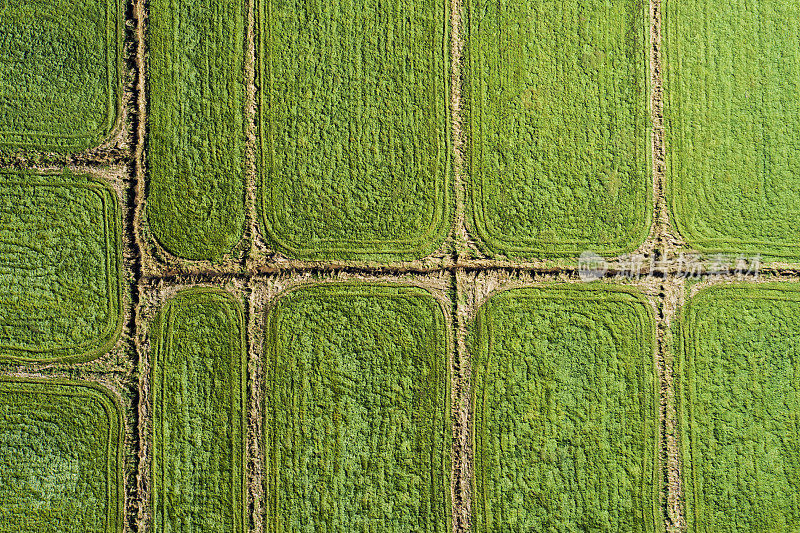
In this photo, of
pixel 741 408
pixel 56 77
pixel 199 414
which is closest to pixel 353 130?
pixel 56 77

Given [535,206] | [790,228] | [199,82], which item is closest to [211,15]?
[199,82]

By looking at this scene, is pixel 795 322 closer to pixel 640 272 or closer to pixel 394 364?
pixel 640 272

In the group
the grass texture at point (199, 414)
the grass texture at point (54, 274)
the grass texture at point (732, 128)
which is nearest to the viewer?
the grass texture at point (199, 414)

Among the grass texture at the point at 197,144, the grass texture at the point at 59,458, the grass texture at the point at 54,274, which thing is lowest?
the grass texture at the point at 59,458

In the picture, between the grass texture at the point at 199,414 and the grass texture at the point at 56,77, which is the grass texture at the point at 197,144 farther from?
the grass texture at the point at 199,414

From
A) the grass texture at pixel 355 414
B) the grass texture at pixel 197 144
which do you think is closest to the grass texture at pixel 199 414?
the grass texture at pixel 355 414

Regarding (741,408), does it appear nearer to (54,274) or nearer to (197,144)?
(197,144)
